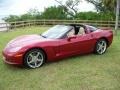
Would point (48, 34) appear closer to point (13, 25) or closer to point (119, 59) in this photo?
point (119, 59)

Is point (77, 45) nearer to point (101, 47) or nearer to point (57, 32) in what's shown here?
point (57, 32)

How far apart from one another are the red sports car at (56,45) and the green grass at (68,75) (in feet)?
0.93

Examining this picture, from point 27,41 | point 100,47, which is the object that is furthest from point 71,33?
point 27,41

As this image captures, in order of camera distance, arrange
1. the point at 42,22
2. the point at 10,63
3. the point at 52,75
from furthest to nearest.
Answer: the point at 42,22 → the point at 10,63 → the point at 52,75

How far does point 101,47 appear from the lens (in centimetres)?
991

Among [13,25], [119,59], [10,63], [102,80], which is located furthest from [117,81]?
[13,25]

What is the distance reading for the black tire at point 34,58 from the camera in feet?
26.5

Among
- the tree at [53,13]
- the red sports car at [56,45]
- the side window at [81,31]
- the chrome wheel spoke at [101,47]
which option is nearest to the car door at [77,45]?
the red sports car at [56,45]

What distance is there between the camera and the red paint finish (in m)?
7.99

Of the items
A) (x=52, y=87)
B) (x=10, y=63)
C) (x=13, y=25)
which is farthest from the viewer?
(x=13, y=25)

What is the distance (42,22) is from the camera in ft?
82.6

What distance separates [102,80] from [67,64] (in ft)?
5.93

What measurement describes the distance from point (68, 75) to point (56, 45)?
1392 mm

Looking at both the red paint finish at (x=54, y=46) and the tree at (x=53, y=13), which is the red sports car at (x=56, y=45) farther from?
the tree at (x=53, y=13)
